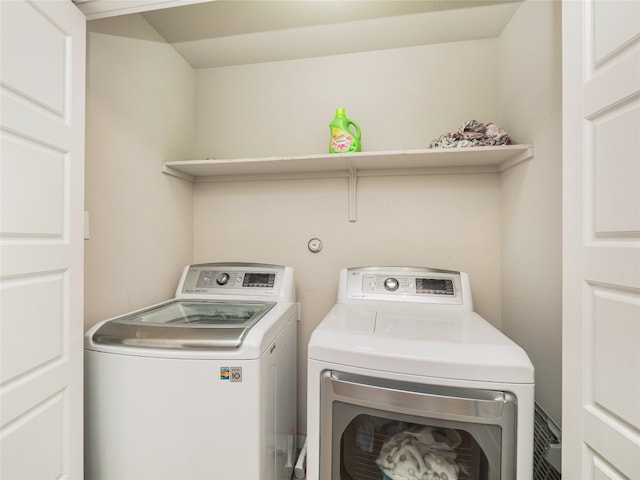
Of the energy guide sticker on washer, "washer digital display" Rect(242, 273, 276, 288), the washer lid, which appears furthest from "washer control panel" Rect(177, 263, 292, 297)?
the energy guide sticker on washer

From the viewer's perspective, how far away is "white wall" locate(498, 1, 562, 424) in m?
1.23

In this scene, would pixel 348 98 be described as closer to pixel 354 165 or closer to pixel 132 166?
pixel 354 165

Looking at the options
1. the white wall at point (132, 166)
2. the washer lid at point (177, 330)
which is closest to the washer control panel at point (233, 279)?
the white wall at point (132, 166)

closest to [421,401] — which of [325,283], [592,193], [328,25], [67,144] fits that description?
[592,193]

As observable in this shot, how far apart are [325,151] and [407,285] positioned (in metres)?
1.00

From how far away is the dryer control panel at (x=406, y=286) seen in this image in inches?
59.2

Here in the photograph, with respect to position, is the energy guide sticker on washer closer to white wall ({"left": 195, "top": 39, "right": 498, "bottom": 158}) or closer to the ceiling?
white wall ({"left": 195, "top": 39, "right": 498, "bottom": 158})

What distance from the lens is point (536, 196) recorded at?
1.37 meters

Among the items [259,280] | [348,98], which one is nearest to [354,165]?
[348,98]

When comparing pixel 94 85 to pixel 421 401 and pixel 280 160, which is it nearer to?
pixel 280 160

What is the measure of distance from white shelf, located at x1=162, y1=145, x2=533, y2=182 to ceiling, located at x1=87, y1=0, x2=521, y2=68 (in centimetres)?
75

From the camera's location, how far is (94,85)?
1.26 meters

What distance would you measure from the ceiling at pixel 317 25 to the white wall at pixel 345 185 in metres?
0.10

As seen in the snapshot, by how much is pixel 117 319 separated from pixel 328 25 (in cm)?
182
